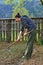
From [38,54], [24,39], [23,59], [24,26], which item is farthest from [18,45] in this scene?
[24,26]

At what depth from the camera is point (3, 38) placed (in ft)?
47.8

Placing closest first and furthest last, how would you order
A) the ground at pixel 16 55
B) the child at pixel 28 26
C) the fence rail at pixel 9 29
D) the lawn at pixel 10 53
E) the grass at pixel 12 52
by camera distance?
the child at pixel 28 26 < the ground at pixel 16 55 < the lawn at pixel 10 53 < the grass at pixel 12 52 < the fence rail at pixel 9 29

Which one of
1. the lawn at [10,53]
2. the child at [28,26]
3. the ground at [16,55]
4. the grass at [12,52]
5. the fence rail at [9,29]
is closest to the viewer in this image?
the child at [28,26]

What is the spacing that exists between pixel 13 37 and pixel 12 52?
3.20 meters

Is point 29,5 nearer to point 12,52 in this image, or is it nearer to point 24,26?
point 12,52

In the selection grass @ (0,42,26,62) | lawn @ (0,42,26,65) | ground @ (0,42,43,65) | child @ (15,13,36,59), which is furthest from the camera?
grass @ (0,42,26,62)

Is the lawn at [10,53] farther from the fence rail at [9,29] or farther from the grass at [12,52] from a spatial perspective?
the fence rail at [9,29]

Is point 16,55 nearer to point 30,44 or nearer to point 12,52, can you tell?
point 12,52

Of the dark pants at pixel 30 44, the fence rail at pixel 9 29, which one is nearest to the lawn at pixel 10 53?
the dark pants at pixel 30 44

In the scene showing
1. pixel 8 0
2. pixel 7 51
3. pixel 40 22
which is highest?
pixel 8 0

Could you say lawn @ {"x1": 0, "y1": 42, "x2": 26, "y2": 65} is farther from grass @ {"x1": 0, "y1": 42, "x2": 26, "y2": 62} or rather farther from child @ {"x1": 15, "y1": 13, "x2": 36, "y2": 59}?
child @ {"x1": 15, "y1": 13, "x2": 36, "y2": 59}

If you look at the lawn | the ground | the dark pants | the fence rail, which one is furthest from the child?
the fence rail

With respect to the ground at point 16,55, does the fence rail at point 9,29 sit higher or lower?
higher

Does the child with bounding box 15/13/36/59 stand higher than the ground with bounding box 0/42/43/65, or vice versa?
the child with bounding box 15/13/36/59
